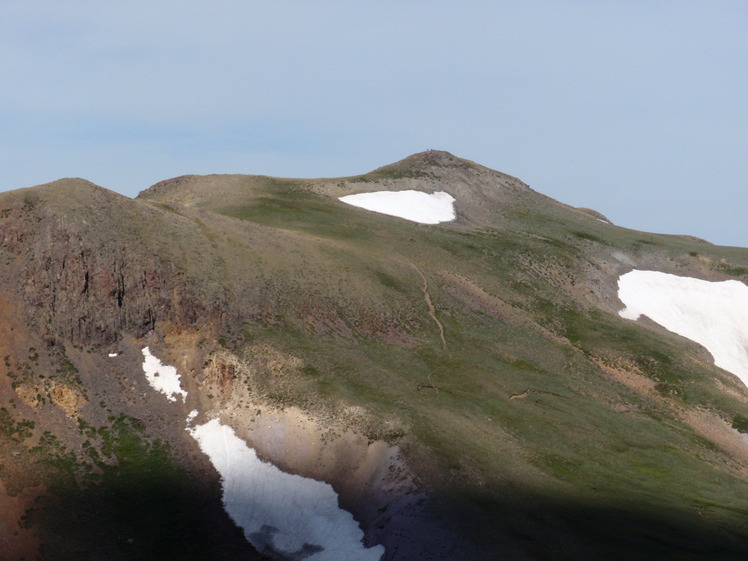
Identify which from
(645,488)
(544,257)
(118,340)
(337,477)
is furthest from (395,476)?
(544,257)

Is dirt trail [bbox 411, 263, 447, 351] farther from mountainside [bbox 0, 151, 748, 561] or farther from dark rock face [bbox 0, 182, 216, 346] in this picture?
dark rock face [bbox 0, 182, 216, 346]

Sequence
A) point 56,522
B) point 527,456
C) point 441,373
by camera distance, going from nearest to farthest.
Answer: point 56,522, point 527,456, point 441,373

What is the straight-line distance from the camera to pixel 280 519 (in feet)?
173

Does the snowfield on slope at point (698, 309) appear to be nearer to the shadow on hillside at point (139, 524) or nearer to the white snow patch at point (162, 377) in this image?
the white snow patch at point (162, 377)

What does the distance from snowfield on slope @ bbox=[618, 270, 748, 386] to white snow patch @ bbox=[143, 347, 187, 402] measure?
2285 inches

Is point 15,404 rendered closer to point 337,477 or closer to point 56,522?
point 56,522

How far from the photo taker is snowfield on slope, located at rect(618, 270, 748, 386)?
332 ft

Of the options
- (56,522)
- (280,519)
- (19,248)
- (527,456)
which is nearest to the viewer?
(56,522)

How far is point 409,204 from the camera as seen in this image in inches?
4488

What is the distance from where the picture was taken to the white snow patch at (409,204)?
363 feet

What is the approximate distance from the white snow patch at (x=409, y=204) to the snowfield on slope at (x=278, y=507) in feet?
185

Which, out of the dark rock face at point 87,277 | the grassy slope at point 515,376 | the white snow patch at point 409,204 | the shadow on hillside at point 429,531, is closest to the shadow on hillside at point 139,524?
the shadow on hillside at point 429,531

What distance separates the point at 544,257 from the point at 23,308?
63.2m

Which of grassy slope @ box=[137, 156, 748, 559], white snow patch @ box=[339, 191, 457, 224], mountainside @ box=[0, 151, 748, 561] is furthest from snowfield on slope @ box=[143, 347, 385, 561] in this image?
white snow patch @ box=[339, 191, 457, 224]
